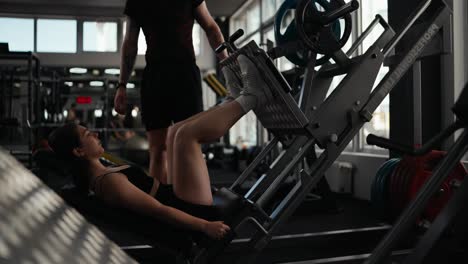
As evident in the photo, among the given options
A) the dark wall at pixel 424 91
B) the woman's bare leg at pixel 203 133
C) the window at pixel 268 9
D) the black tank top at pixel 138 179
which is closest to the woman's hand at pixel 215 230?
the woman's bare leg at pixel 203 133

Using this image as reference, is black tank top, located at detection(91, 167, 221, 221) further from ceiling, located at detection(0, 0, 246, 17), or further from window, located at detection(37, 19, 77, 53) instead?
window, located at detection(37, 19, 77, 53)

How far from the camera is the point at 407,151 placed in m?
1.22

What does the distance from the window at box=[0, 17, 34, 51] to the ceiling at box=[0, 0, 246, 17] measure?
29 centimetres

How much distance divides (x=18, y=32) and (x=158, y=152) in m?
7.76

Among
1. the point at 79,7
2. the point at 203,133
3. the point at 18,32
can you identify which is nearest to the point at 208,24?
the point at 203,133

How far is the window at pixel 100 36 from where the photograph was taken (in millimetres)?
8594

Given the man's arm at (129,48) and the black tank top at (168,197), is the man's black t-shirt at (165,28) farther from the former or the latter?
the black tank top at (168,197)

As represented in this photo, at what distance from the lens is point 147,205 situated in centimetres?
141

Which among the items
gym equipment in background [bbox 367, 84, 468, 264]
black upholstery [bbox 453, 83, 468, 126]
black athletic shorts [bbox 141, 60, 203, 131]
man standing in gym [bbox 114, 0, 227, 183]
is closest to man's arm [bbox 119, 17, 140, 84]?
man standing in gym [bbox 114, 0, 227, 183]

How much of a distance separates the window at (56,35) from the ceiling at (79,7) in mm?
284

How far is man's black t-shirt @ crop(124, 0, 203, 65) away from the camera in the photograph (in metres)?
1.88

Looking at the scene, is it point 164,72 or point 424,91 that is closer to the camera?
point 164,72

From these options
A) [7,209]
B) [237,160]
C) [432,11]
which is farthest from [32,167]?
[7,209]

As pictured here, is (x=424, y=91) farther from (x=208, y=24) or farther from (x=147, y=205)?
(x=147, y=205)
